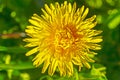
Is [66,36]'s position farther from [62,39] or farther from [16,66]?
[16,66]

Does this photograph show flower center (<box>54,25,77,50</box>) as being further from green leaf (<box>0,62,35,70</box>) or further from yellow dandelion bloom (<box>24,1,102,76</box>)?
green leaf (<box>0,62,35,70</box>)

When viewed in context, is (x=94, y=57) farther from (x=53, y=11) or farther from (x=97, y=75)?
(x=53, y=11)

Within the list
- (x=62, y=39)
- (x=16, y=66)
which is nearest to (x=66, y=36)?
(x=62, y=39)

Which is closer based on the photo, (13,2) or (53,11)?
(53,11)

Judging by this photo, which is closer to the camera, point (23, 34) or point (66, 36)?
point (66, 36)

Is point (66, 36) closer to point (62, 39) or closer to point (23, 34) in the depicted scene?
point (62, 39)

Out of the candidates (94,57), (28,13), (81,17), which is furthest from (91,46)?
(28,13)
